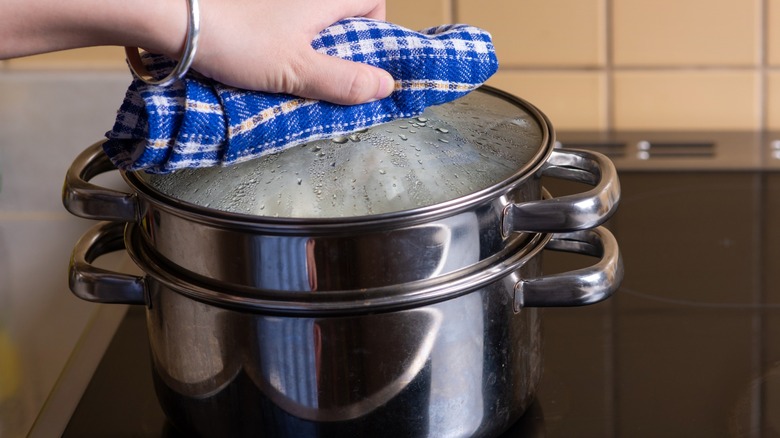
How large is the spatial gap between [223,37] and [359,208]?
0.10 metres

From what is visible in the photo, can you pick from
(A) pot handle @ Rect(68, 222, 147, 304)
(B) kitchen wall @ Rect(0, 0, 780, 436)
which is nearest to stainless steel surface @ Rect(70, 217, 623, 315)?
(A) pot handle @ Rect(68, 222, 147, 304)

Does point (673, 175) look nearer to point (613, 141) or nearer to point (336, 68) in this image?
point (613, 141)

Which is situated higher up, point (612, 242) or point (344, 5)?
point (344, 5)

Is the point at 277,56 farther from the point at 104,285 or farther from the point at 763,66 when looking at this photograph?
the point at 763,66

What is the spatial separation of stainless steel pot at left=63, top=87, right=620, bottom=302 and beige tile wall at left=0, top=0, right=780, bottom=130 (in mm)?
389

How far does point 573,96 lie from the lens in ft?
2.85

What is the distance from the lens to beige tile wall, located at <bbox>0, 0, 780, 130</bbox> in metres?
0.83

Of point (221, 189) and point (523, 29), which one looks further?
point (523, 29)

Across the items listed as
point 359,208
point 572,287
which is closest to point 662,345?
point 572,287

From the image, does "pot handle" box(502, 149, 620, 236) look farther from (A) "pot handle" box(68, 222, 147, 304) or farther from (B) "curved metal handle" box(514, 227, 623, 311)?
(A) "pot handle" box(68, 222, 147, 304)

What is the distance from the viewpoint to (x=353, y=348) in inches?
16.7

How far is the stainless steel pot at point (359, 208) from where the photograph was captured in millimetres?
406

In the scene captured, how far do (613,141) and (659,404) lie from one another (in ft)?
1.25

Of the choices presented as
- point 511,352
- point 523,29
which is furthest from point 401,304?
point 523,29
